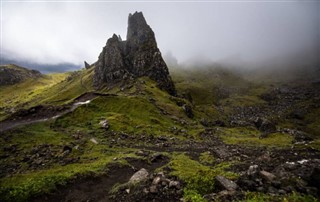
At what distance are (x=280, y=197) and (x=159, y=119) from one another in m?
59.3

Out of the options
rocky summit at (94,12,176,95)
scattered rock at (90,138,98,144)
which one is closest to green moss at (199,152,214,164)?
scattered rock at (90,138,98,144)

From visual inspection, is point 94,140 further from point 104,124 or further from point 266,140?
point 266,140

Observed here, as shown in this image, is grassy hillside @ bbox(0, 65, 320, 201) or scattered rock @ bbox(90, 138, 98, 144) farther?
scattered rock @ bbox(90, 138, 98, 144)

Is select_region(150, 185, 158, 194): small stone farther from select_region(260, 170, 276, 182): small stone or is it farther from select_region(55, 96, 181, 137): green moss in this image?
select_region(55, 96, 181, 137): green moss

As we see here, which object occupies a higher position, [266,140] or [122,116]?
[122,116]

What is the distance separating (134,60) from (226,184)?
129100 millimetres

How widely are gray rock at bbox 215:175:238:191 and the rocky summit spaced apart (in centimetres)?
11152

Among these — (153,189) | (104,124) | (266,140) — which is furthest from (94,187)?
(266,140)

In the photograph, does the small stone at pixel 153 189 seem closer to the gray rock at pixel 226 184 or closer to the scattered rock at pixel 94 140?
the gray rock at pixel 226 184

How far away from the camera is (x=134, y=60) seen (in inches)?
5768

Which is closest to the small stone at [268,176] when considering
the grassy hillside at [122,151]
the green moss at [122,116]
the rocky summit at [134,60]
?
the grassy hillside at [122,151]

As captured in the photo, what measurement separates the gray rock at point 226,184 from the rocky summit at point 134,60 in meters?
112

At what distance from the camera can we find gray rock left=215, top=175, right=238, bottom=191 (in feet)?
72.6

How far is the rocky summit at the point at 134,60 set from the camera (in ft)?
459
